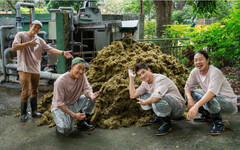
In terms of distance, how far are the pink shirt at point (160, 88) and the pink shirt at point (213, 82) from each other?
1.13 feet

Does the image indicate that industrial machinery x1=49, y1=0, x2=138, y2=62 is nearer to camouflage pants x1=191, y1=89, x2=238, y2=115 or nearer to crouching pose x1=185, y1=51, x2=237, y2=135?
crouching pose x1=185, y1=51, x2=237, y2=135

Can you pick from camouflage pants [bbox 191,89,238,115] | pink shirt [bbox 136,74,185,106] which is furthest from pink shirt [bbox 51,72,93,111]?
camouflage pants [bbox 191,89,238,115]

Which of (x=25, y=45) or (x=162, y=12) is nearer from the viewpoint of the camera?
(x=25, y=45)

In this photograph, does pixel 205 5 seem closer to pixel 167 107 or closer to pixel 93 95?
pixel 167 107

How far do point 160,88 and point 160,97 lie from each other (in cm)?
17

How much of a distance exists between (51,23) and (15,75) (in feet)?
7.80

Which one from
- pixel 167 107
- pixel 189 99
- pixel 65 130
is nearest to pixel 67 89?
pixel 65 130

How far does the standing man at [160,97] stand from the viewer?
3.83 m

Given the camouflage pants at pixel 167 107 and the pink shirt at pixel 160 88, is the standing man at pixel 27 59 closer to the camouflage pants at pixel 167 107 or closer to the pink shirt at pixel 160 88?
the pink shirt at pixel 160 88

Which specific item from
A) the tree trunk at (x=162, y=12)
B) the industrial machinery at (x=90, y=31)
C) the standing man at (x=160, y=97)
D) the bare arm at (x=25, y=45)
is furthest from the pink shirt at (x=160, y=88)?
the tree trunk at (x=162, y=12)

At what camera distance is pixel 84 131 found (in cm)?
425

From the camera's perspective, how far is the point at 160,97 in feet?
12.5

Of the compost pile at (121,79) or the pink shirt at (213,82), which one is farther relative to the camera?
the compost pile at (121,79)

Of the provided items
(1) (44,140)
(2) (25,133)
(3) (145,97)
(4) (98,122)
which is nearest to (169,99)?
(3) (145,97)
